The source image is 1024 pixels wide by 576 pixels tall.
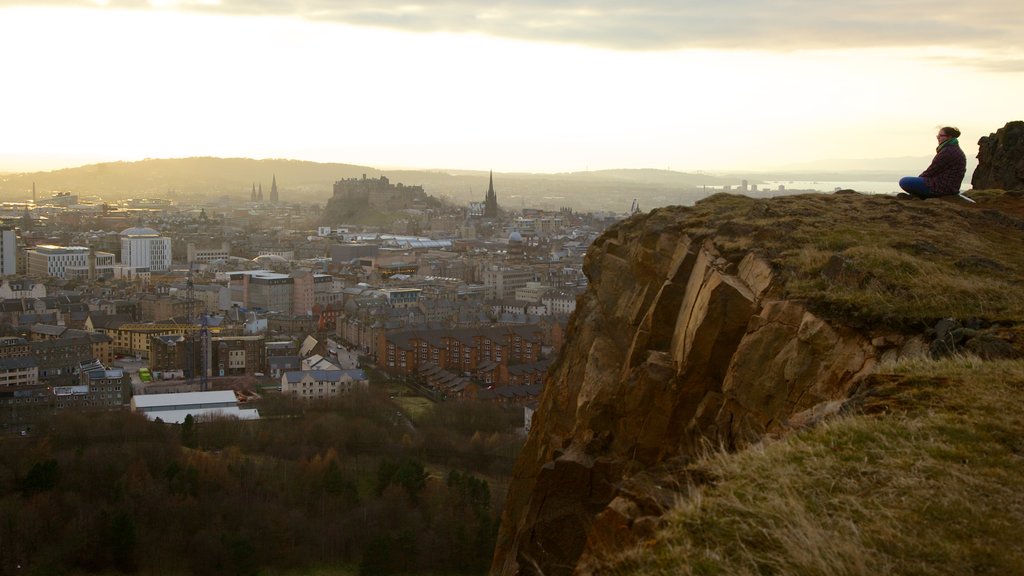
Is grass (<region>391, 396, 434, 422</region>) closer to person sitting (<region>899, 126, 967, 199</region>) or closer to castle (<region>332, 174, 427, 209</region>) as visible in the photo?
person sitting (<region>899, 126, 967, 199</region>)

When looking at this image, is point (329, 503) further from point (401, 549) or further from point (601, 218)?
point (601, 218)

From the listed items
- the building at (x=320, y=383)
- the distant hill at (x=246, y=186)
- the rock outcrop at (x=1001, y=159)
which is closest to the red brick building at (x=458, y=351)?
the building at (x=320, y=383)

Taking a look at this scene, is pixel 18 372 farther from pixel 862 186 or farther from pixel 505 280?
pixel 505 280

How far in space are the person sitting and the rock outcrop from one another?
3.78 m

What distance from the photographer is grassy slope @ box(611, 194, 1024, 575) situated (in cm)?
379

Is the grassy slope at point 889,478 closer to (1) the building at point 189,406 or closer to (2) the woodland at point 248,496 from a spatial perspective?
(2) the woodland at point 248,496

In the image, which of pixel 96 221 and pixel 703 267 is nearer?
pixel 703 267

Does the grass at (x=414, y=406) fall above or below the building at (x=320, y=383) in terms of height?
below

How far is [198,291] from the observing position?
59062 mm

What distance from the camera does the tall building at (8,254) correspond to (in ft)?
236

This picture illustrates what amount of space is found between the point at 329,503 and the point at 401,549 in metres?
2.60

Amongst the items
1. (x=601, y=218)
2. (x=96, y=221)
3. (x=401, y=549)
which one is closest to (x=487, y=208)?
(x=601, y=218)

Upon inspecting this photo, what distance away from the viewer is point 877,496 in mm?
4195

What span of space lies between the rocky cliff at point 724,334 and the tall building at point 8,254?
225ft
